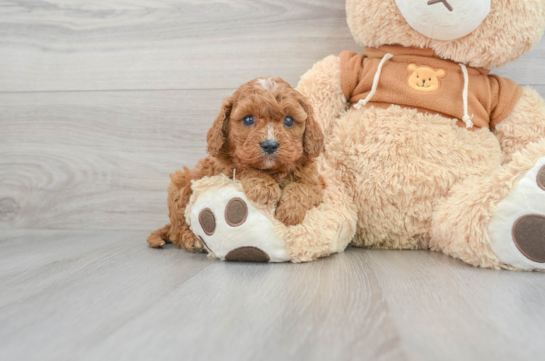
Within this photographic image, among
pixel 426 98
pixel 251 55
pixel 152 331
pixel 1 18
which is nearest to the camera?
pixel 152 331

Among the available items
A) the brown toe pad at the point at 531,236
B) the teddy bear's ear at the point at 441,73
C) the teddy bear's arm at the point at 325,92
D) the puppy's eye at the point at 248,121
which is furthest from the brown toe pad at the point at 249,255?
the teddy bear's ear at the point at 441,73

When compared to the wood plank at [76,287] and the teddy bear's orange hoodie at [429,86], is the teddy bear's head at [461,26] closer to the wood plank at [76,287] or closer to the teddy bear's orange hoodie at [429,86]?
the teddy bear's orange hoodie at [429,86]

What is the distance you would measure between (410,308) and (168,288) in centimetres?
40

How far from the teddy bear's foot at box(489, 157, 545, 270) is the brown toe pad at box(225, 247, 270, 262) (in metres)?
0.45

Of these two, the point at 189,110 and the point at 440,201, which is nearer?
the point at 440,201

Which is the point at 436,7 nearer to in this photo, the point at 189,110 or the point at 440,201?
the point at 440,201

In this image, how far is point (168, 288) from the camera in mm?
729

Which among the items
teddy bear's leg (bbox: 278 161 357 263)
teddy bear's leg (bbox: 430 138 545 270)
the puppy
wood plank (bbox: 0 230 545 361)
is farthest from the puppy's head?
teddy bear's leg (bbox: 430 138 545 270)

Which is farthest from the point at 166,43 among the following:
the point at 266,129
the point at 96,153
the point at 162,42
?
the point at 266,129

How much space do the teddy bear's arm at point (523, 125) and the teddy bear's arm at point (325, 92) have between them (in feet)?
1.32

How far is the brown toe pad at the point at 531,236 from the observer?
77 centimetres

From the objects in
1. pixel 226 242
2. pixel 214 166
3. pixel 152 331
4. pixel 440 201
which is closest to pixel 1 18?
pixel 214 166

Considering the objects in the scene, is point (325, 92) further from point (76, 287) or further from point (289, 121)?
point (76, 287)

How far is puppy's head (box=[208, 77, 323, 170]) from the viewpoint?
82 cm
